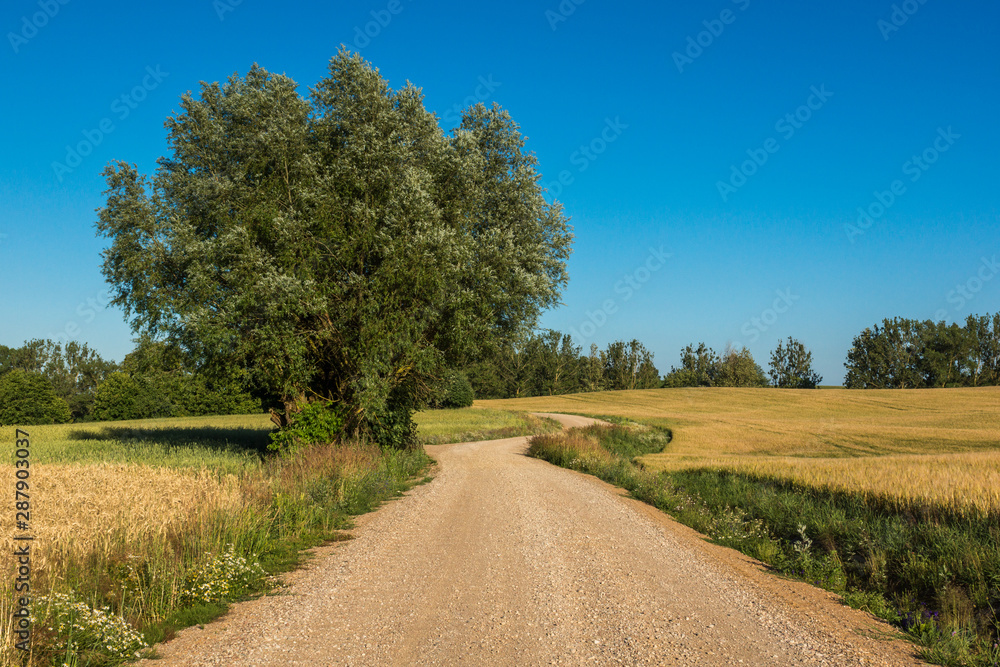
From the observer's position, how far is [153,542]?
7.21 meters

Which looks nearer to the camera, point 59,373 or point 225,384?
point 225,384

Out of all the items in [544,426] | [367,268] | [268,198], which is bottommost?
[544,426]

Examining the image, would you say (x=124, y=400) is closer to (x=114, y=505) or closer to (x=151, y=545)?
(x=114, y=505)

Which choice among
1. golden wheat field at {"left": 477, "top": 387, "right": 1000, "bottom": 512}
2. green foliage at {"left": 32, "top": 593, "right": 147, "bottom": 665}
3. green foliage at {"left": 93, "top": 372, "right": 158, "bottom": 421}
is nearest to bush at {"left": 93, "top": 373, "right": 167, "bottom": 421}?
green foliage at {"left": 93, "top": 372, "right": 158, "bottom": 421}

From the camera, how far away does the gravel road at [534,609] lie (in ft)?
17.8

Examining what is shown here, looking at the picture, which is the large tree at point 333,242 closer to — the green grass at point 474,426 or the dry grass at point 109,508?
the dry grass at point 109,508

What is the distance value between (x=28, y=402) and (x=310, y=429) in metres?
66.6

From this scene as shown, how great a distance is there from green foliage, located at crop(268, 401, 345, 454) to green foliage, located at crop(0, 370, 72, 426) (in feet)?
208

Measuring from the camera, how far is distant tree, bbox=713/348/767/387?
122250 mm

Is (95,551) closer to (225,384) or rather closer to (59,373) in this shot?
(225,384)

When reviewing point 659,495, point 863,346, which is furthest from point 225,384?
point 863,346

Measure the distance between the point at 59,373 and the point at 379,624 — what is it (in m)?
118

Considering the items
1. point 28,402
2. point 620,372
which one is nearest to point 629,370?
point 620,372

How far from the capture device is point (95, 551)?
267 inches
